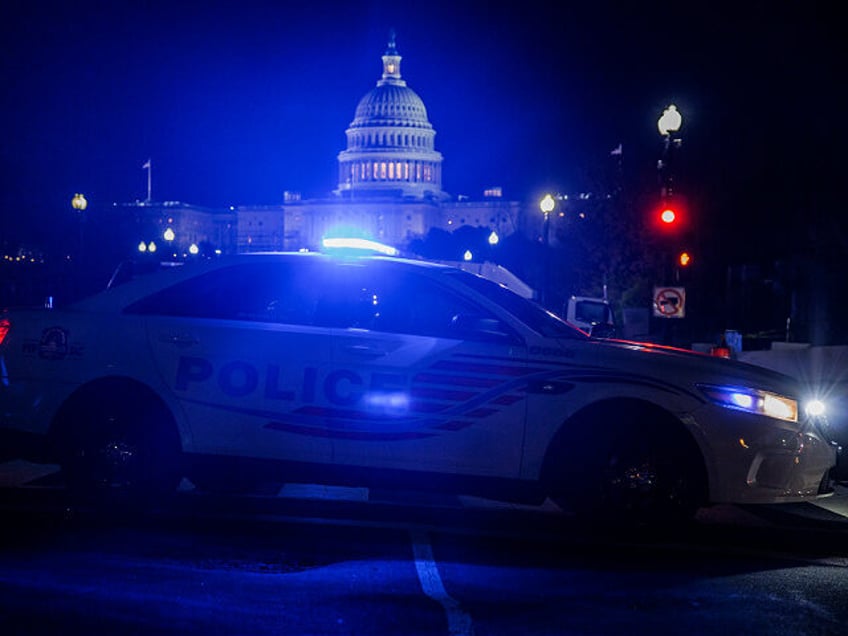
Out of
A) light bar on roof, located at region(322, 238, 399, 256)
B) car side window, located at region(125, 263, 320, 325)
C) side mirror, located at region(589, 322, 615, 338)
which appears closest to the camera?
car side window, located at region(125, 263, 320, 325)

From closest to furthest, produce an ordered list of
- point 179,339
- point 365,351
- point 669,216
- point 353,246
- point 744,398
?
point 744,398
point 365,351
point 179,339
point 353,246
point 669,216

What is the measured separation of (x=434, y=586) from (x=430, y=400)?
1859 mm

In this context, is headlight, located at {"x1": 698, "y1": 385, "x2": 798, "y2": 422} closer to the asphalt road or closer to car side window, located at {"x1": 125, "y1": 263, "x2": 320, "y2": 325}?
the asphalt road

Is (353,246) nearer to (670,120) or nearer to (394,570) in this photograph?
(394,570)

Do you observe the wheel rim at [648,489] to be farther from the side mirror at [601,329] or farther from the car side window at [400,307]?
the side mirror at [601,329]

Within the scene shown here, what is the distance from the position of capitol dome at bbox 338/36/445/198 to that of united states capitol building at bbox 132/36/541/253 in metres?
0.12

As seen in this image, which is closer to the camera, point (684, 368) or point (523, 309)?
point (684, 368)

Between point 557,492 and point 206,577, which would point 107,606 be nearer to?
point 206,577

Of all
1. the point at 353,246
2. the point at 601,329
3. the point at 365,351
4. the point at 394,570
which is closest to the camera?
the point at 394,570

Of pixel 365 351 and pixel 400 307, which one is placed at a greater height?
pixel 400 307

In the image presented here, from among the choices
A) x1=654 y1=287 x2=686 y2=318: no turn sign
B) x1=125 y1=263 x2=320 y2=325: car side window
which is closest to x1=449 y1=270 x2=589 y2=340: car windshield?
x1=125 y1=263 x2=320 y2=325: car side window

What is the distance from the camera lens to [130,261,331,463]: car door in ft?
25.9

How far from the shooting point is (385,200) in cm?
15875

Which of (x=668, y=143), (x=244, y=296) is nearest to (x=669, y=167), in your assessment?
(x=668, y=143)
